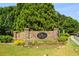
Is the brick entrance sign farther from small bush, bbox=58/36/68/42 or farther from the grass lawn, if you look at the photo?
the grass lawn

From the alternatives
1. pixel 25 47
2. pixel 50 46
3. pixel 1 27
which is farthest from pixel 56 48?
pixel 1 27

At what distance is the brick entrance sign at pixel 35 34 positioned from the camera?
336 inches

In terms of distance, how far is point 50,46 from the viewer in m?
8.34

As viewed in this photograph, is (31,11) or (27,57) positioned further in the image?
(31,11)

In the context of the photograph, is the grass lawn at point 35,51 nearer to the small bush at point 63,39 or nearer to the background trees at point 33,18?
the small bush at point 63,39

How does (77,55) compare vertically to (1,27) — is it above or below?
below

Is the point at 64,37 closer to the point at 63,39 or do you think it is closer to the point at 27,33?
the point at 63,39

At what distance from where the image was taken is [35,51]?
8.17 metres

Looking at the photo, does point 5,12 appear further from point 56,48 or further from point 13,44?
point 56,48

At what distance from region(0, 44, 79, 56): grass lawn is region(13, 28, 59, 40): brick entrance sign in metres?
0.33

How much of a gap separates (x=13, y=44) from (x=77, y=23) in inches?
54.2

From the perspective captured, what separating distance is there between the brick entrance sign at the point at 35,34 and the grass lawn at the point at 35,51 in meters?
0.33

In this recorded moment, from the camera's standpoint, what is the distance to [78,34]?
8.30 m

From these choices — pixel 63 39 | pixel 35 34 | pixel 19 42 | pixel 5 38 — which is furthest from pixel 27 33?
pixel 63 39
